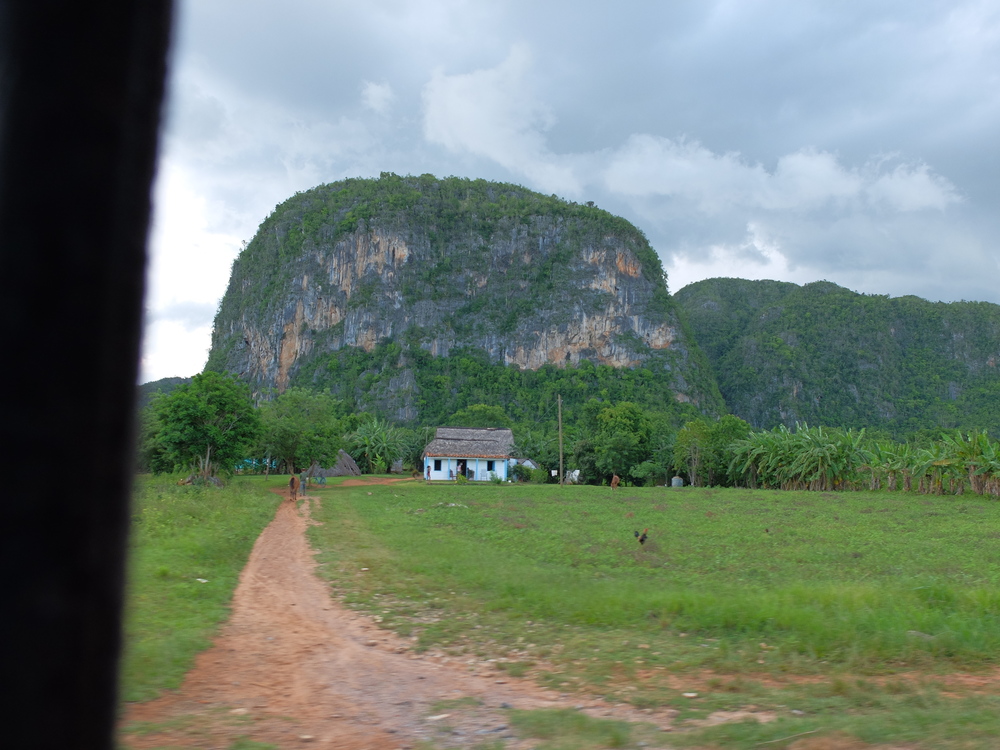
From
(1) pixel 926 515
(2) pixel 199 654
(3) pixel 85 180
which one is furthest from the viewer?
(1) pixel 926 515

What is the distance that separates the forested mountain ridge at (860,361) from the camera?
106 m

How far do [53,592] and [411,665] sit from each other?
5612 mm

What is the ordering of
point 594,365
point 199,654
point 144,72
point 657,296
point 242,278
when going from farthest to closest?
point 242,278 < point 657,296 < point 594,365 < point 199,654 < point 144,72

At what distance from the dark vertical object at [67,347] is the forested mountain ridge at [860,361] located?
4452 inches

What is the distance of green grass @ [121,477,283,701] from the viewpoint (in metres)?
5.50

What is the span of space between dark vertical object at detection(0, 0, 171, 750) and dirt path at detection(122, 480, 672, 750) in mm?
3666

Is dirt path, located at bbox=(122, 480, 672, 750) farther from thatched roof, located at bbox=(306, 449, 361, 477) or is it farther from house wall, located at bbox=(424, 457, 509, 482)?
thatched roof, located at bbox=(306, 449, 361, 477)

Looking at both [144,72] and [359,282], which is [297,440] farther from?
[359,282]

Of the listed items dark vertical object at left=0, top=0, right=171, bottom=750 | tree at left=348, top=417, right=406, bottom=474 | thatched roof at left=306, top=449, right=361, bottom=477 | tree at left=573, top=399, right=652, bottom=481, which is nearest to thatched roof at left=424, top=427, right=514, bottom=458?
tree at left=573, top=399, right=652, bottom=481

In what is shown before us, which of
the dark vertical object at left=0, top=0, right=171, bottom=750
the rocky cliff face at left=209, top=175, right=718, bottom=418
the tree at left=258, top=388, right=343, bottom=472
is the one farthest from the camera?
the rocky cliff face at left=209, top=175, right=718, bottom=418

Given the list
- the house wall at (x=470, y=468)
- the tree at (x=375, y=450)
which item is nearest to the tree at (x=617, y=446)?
the house wall at (x=470, y=468)

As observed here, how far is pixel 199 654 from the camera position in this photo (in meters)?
6.16

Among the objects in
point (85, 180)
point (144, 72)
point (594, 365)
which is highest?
point (594, 365)

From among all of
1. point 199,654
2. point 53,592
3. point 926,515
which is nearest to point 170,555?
point 199,654
